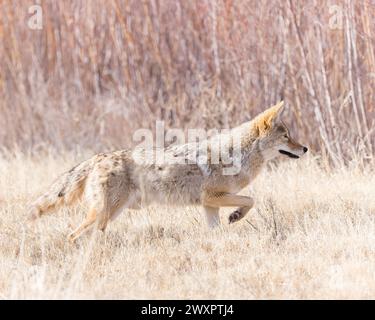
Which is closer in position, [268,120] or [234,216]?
[234,216]

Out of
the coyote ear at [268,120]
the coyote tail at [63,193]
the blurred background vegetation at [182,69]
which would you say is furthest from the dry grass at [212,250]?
the blurred background vegetation at [182,69]

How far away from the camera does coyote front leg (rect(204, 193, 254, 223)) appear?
7.63 m

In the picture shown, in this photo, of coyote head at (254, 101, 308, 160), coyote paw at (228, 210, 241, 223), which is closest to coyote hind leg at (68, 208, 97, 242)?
coyote paw at (228, 210, 241, 223)

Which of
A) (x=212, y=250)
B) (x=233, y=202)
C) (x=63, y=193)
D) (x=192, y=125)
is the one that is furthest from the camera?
(x=192, y=125)

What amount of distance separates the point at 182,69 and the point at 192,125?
2.95 ft

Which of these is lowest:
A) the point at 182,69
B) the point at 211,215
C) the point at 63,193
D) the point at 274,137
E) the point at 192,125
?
the point at 192,125

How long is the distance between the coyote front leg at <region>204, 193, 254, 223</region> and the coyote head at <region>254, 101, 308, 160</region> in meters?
0.62

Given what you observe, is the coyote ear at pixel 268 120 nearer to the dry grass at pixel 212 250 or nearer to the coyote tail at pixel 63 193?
the dry grass at pixel 212 250

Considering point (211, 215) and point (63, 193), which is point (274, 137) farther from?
point (63, 193)

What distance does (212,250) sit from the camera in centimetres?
697

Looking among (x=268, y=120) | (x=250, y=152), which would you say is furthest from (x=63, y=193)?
(x=268, y=120)

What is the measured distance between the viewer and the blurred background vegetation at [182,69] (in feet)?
33.0

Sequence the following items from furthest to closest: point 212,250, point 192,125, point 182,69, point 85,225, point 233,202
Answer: point 182,69, point 192,125, point 233,202, point 85,225, point 212,250
